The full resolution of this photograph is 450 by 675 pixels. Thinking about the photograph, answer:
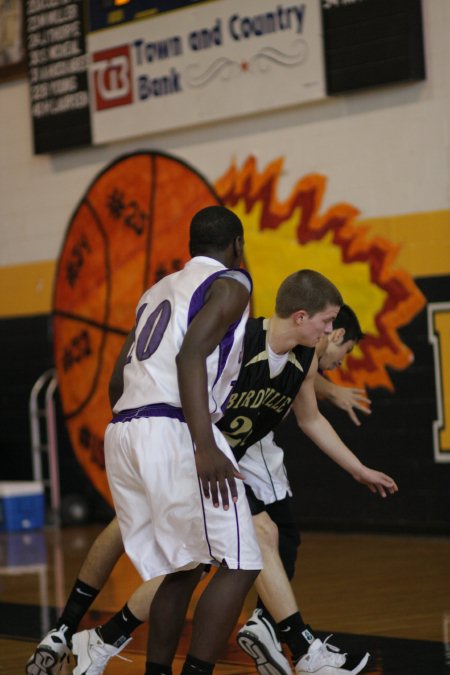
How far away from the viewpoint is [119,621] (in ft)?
14.5

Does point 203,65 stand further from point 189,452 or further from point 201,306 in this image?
point 189,452

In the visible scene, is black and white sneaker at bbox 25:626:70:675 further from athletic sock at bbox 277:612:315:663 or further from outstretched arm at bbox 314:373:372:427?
outstretched arm at bbox 314:373:372:427

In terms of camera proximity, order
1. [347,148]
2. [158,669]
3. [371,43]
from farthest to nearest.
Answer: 1. [347,148]
2. [371,43]
3. [158,669]

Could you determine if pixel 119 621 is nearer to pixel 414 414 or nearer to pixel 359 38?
pixel 414 414

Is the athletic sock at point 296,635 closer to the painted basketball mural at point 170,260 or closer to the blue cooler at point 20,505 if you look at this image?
the painted basketball mural at point 170,260

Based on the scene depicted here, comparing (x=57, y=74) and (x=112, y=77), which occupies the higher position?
(x=57, y=74)

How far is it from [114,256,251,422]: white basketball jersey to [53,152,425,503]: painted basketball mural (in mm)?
5026

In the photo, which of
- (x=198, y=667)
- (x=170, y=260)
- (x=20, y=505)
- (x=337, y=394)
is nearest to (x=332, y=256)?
(x=170, y=260)

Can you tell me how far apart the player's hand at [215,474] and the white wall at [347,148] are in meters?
5.28

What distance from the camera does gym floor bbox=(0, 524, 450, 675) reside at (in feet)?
16.3

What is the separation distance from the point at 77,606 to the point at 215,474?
134 cm

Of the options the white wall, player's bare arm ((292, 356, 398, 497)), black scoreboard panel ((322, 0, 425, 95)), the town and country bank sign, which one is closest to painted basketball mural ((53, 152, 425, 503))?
the white wall

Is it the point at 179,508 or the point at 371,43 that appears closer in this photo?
the point at 179,508

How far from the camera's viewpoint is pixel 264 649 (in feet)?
→ 14.4
